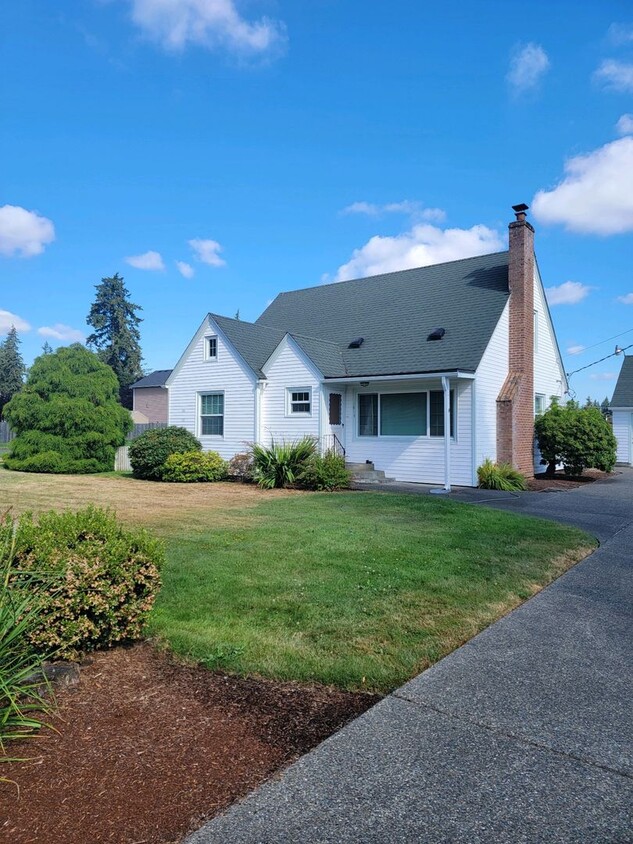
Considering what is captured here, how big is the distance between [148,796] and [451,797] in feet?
4.49

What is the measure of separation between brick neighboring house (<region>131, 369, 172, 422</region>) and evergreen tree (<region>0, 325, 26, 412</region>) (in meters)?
18.7

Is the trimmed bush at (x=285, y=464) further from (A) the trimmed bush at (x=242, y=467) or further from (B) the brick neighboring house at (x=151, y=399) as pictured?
(B) the brick neighboring house at (x=151, y=399)

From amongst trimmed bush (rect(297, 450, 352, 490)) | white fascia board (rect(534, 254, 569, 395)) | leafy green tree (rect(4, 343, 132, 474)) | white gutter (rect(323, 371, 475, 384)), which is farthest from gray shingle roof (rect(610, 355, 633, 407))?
leafy green tree (rect(4, 343, 132, 474))

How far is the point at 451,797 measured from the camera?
8.16ft

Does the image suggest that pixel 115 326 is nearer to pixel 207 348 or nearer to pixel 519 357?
pixel 207 348

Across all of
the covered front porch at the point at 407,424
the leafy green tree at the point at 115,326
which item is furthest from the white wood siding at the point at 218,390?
the leafy green tree at the point at 115,326

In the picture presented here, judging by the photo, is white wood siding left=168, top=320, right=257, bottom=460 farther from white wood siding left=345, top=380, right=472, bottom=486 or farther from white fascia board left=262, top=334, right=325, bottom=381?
white wood siding left=345, top=380, right=472, bottom=486

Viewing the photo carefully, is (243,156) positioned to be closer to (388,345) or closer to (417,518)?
(388,345)

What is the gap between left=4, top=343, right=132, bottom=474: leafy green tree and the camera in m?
21.9

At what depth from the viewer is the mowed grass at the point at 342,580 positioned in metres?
4.19

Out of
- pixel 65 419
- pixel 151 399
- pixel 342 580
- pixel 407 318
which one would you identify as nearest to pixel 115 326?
pixel 151 399

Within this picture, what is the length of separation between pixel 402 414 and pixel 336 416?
232 cm

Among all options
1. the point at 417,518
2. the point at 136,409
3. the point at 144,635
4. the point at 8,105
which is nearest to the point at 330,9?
the point at 8,105

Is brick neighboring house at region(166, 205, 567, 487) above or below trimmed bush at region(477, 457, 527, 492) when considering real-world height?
above
